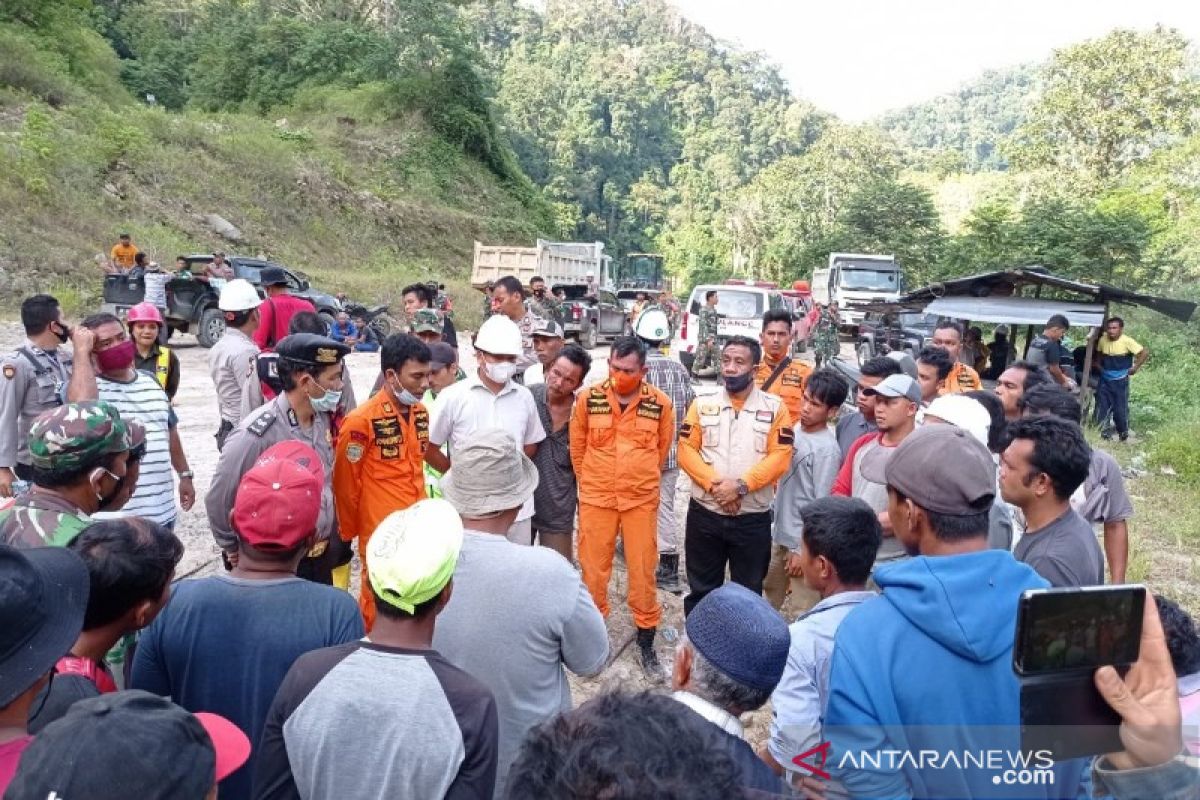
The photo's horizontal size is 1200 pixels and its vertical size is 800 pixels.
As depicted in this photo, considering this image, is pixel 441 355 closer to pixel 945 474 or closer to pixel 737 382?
pixel 737 382

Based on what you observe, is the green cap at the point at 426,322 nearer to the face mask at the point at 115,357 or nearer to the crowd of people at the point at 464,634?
the crowd of people at the point at 464,634

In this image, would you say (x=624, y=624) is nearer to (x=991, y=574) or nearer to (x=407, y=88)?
(x=991, y=574)

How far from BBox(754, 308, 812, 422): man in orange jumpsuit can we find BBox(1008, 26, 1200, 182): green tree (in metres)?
27.8

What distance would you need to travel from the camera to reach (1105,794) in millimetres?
1661

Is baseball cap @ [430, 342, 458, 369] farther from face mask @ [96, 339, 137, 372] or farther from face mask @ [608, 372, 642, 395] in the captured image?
face mask @ [96, 339, 137, 372]

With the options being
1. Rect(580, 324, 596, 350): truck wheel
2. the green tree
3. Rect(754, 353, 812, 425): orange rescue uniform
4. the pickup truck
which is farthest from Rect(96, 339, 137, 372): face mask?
the green tree

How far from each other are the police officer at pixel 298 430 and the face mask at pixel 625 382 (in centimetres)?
140

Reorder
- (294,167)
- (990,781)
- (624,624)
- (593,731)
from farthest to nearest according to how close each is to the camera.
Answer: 1. (294,167)
2. (624,624)
3. (990,781)
4. (593,731)

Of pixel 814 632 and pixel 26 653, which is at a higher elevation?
pixel 26 653

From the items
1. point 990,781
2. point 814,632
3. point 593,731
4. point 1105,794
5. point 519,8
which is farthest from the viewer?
point 519,8

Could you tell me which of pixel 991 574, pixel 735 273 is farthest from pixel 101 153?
pixel 735 273

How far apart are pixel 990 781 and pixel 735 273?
47.7 m

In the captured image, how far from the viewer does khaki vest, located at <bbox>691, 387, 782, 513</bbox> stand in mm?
4176

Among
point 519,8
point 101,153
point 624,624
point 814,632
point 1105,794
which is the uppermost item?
point 519,8
